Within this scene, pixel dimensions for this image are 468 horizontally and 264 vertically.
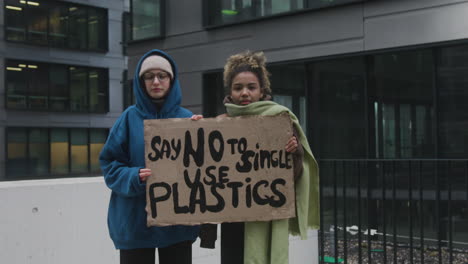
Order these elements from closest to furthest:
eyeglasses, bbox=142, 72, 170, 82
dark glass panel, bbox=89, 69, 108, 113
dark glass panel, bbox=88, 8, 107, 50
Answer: eyeglasses, bbox=142, 72, 170, 82
dark glass panel, bbox=89, 69, 108, 113
dark glass panel, bbox=88, 8, 107, 50

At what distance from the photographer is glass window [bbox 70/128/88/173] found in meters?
30.0

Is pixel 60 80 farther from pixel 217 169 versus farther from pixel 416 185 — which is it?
pixel 217 169

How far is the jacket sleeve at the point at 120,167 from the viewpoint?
2.80 m

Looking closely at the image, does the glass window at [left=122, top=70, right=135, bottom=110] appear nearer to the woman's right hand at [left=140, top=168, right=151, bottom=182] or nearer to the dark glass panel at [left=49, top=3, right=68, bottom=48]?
the dark glass panel at [left=49, top=3, right=68, bottom=48]

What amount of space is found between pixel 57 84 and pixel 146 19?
16.5 metres

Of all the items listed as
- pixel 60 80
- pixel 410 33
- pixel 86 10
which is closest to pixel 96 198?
pixel 410 33

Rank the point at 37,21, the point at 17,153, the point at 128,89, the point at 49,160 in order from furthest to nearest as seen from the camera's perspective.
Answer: the point at 37,21 < the point at 49,160 < the point at 17,153 < the point at 128,89

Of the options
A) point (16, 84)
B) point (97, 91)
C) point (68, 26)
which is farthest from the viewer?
point (97, 91)

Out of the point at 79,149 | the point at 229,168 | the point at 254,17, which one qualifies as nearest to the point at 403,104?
the point at 254,17

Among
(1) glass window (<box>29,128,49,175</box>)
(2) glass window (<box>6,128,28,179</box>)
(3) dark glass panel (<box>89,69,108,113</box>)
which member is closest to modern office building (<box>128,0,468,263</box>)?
(2) glass window (<box>6,128,28,179</box>)

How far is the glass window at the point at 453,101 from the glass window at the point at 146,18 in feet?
25.8

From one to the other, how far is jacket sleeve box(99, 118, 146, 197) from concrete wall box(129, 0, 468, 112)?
8066mm

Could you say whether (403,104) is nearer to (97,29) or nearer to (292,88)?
(292,88)

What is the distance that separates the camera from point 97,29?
105 feet
